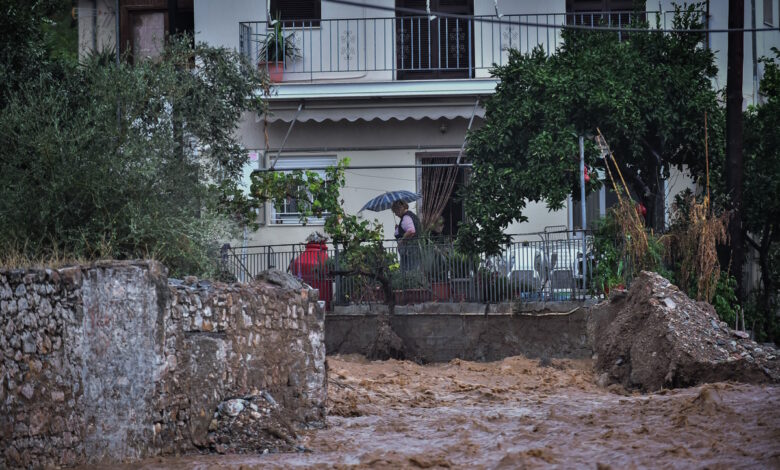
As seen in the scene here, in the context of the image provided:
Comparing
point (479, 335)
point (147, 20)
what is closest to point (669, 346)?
point (479, 335)

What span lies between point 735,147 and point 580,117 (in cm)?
257

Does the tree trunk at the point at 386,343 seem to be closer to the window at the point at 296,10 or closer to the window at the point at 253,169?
the window at the point at 253,169

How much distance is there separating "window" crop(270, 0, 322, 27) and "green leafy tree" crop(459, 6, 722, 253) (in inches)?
228

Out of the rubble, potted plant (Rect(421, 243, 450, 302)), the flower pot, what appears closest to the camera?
the rubble

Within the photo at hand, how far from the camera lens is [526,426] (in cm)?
1141

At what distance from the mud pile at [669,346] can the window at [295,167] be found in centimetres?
898

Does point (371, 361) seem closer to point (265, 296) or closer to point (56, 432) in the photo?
point (265, 296)

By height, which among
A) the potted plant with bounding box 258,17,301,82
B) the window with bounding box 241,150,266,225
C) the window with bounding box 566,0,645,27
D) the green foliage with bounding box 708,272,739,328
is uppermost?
the window with bounding box 566,0,645,27

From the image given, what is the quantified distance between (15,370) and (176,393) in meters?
1.32

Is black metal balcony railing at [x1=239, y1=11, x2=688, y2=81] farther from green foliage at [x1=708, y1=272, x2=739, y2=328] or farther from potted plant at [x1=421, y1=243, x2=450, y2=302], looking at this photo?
green foliage at [x1=708, y1=272, x2=739, y2=328]

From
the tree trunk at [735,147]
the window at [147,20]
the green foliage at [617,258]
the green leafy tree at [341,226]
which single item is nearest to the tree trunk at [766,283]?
the tree trunk at [735,147]

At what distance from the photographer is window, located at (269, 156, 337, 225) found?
2322 centimetres

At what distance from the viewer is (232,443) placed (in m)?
9.84

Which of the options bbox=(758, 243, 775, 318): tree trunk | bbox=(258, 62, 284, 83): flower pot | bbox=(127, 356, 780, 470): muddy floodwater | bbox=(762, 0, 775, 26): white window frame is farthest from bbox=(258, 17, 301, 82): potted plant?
bbox=(762, 0, 775, 26): white window frame
